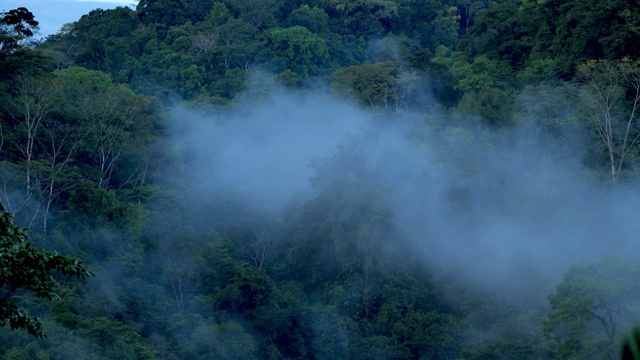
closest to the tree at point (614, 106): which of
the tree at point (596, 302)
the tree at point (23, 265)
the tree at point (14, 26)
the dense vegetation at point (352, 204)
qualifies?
the dense vegetation at point (352, 204)

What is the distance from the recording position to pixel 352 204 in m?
21.4

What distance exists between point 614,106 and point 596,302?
8.31 m

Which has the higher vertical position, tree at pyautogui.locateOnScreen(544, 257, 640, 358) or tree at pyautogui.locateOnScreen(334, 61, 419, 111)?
tree at pyautogui.locateOnScreen(334, 61, 419, 111)

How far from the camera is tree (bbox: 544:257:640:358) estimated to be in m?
15.3

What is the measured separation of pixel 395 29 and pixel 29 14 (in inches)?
→ 697

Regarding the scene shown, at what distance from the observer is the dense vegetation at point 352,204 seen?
18.5 m

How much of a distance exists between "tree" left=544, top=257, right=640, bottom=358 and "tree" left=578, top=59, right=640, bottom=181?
6.85 metres

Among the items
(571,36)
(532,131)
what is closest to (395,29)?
Result: (571,36)

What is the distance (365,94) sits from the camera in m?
28.1

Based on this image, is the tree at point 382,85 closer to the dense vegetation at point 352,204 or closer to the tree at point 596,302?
the dense vegetation at point 352,204

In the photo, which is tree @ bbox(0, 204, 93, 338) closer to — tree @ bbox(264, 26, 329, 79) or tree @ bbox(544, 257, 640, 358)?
tree @ bbox(544, 257, 640, 358)

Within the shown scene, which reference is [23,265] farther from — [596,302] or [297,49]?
[297,49]

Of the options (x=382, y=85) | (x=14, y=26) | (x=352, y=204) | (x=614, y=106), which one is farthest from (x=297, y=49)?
(x=614, y=106)

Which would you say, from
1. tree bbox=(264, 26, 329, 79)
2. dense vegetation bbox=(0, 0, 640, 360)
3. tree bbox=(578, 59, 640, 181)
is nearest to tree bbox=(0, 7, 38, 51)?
dense vegetation bbox=(0, 0, 640, 360)
